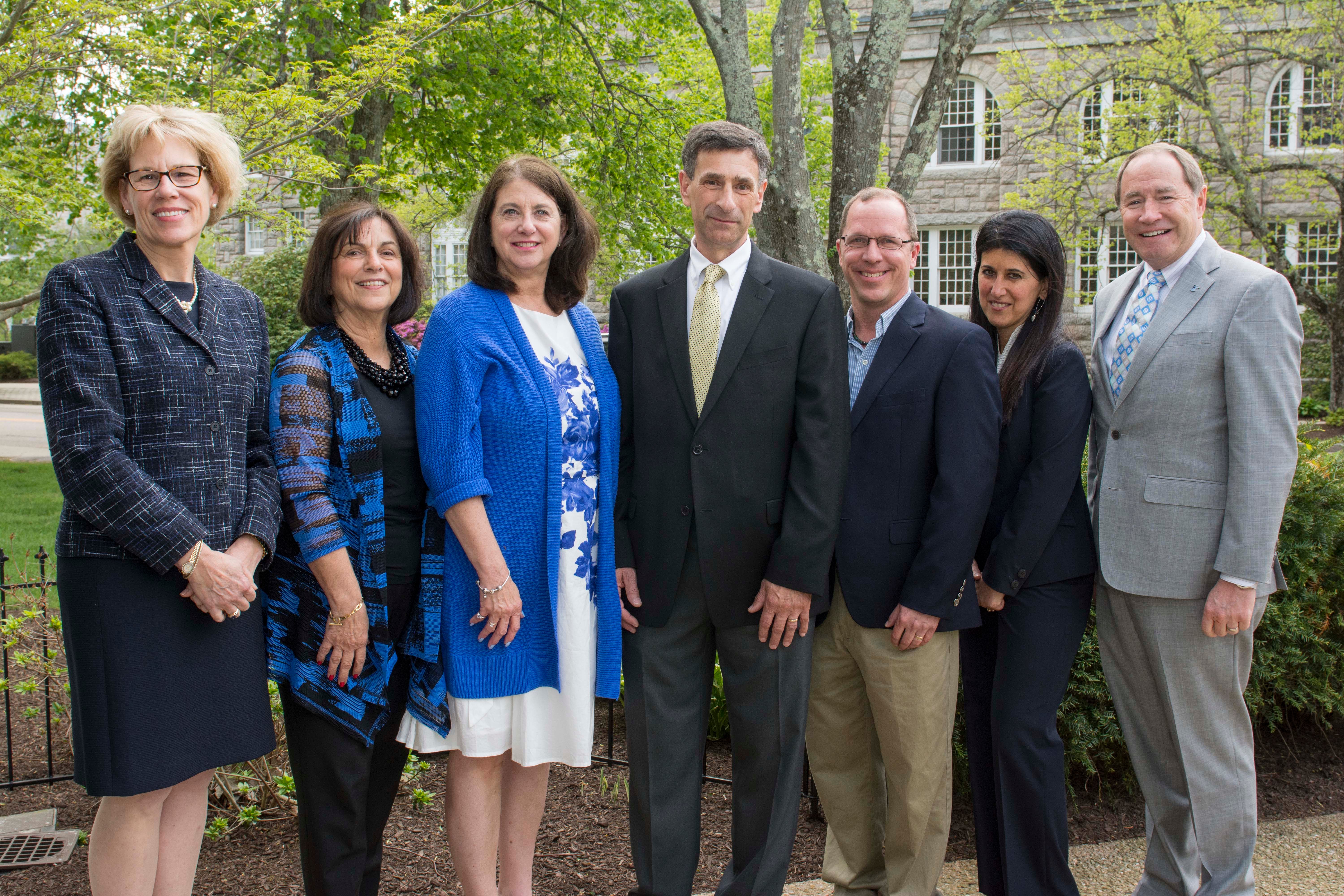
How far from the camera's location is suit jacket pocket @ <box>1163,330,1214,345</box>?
2.86m

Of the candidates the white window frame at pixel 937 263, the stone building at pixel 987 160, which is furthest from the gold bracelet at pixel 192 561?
the white window frame at pixel 937 263

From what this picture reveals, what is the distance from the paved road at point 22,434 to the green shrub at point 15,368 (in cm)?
636

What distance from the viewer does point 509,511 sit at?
108 inches

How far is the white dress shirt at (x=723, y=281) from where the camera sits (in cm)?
292

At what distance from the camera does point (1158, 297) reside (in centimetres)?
307

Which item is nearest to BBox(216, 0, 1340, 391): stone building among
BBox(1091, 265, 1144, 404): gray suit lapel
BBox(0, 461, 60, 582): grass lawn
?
BBox(0, 461, 60, 582): grass lawn

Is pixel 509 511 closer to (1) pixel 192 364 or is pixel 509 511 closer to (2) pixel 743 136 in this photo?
(1) pixel 192 364

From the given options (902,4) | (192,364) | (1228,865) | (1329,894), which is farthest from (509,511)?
(902,4)

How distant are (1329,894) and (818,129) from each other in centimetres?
1735

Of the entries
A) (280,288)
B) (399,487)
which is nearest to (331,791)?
(399,487)

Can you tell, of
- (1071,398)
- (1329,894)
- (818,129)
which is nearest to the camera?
(1071,398)

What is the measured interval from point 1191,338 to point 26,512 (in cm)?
1119

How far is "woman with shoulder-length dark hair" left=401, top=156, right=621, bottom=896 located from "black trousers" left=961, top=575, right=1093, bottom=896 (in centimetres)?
126

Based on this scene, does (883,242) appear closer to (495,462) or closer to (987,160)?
(495,462)
